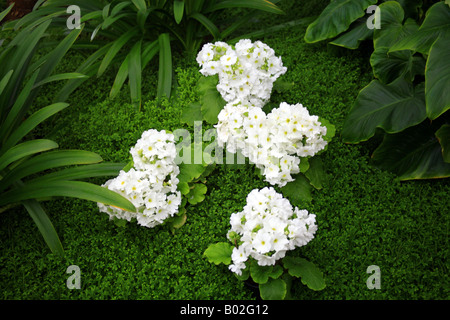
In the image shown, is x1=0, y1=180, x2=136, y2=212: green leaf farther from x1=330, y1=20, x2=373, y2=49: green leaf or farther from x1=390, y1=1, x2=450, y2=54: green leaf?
x1=330, y1=20, x2=373, y2=49: green leaf

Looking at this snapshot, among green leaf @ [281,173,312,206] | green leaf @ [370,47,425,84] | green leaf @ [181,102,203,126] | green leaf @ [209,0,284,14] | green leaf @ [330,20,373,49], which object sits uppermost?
green leaf @ [209,0,284,14]

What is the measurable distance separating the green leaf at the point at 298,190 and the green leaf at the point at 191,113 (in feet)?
2.86

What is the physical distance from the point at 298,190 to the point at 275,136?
1.32 feet

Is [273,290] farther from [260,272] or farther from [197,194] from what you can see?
[197,194]

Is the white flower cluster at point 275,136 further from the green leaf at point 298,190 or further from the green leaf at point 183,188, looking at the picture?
the green leaf at point 183,188

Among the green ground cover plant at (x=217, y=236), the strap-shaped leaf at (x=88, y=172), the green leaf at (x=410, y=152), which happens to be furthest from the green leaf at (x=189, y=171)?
the green leaf at (x=410, y=152)

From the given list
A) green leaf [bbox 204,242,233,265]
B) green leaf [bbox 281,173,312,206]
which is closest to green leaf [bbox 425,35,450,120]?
green leaf [bbox 281,173,312,206]

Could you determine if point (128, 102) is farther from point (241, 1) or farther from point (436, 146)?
point (436, 146)

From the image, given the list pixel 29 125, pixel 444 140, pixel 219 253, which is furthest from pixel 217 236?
pixel 444 140

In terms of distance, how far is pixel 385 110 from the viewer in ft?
9.79

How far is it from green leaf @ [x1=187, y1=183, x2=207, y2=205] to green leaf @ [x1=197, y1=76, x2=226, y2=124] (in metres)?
0.55

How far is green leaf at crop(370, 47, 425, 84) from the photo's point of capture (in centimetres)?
313

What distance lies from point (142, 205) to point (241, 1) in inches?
81.0
